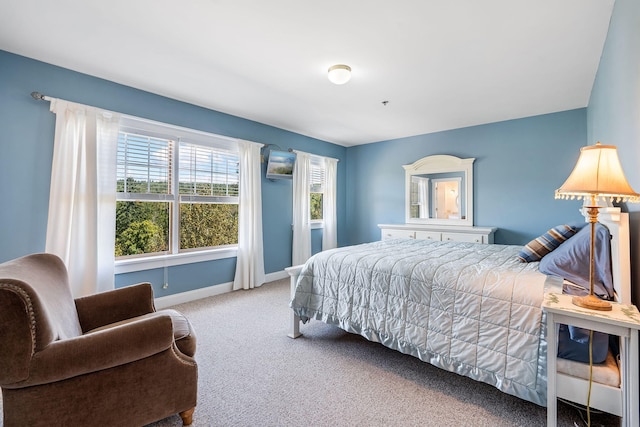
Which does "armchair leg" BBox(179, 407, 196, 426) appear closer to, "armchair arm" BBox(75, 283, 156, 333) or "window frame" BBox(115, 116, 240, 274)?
"armchair arm" BBox(75, 283, 156, 333)

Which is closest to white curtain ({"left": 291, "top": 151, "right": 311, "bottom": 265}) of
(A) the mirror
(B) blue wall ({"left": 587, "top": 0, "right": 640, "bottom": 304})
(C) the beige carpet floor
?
(A) the mirror

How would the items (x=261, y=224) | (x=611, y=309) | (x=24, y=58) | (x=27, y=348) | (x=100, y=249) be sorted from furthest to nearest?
(x=261, y=224)
(x=100, y=249)
(x=24, y=58)
(x=611, y=309)
(x=27, y=348)

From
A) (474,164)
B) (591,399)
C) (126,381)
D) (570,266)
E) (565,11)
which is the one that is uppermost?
(565,11)

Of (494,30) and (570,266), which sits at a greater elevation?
(494,30)

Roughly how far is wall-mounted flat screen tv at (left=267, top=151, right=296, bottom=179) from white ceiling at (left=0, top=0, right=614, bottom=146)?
2.96 ft

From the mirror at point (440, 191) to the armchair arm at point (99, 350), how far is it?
4.40 m

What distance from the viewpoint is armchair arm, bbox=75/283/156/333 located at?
183 cm

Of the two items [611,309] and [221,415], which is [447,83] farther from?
[221,415]

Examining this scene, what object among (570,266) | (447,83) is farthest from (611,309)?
(447,83)

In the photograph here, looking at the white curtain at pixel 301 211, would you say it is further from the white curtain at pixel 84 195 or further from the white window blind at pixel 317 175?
the white curtain at pixel 84 195

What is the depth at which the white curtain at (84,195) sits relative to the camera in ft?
8.72

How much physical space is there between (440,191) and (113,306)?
15.0ft

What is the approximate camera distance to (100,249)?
288 cm

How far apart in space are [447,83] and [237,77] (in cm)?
216
